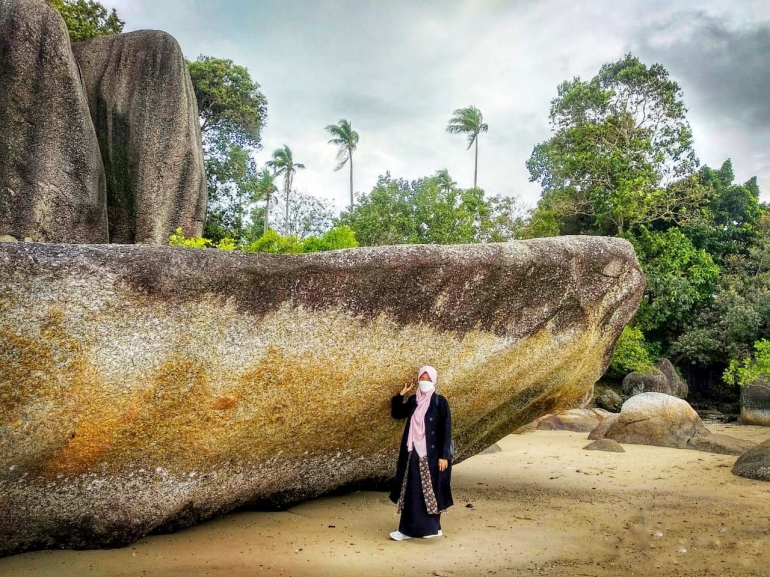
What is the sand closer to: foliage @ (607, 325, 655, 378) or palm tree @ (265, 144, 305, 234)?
foliage @ (607, 325, 655, 378)

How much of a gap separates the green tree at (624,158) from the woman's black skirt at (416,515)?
23.5 m

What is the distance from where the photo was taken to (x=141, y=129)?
24.7 feet

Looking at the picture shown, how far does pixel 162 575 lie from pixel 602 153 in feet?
88.0

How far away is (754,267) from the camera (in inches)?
1094

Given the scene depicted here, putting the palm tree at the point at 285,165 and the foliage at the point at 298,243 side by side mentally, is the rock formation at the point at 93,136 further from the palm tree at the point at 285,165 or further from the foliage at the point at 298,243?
the palm tree at the point at 285,165

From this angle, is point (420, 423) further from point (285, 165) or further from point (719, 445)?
point (285, 165)

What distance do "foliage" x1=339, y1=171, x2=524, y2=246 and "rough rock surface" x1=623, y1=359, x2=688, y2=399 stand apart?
25.8ft

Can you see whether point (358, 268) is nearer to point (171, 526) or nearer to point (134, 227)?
point (171, 526)

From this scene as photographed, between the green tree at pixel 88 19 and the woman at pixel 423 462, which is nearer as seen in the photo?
the woman at pixel 423 462

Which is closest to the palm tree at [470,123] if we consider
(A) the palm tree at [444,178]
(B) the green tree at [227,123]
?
(A) the palm tree at [444,178]

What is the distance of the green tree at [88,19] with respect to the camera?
1481 centimetres

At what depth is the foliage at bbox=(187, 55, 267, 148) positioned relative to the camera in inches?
770

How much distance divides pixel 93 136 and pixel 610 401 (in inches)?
899

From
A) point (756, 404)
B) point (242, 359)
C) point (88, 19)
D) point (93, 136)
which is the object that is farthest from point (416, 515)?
point (756, 404)
